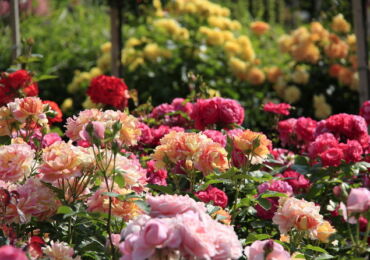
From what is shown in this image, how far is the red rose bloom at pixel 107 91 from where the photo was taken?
9.78ft

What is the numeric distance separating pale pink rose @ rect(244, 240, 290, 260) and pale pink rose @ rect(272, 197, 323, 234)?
309 millimetres

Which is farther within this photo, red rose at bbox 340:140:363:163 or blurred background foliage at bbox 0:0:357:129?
blurred background foliage at bbox 0:0:357:129

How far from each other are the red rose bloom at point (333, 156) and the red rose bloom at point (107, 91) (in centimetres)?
100

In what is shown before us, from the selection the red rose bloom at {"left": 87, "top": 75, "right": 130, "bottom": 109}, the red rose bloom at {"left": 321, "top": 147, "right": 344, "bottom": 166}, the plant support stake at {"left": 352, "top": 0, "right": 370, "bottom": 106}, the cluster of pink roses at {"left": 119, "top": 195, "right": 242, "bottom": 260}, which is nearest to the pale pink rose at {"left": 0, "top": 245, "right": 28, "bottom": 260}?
the cluster of pink roses at {"left": 119, "top": 195, "right": 242, "bottom": 260}

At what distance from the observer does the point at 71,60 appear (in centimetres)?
628

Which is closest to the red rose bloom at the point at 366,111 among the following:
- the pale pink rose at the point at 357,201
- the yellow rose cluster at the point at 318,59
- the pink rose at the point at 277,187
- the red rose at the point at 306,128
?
the red rose at the point at 306,128

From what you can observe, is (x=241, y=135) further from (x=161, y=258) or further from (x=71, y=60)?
(x=71, y=60)

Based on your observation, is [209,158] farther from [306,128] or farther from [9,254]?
[306,128]

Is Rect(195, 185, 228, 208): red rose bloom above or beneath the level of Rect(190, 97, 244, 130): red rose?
beneath

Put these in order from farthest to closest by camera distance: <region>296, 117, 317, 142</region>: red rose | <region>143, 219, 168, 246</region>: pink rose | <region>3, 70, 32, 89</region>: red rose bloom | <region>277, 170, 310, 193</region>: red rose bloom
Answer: <region>296, 117, 317, 142</region>: red rose, <region>3, 70, 32, 89</region>: red rose bloom, <region>277, 170, 310, 193</region>: red rose bloom, <region>143, 219, 168, 246</region>: pink rose

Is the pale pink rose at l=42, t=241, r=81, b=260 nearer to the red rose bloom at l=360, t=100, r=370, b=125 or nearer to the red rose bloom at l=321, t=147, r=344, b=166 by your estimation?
the red rose bloom at l=321, t=147, r=344, b=166

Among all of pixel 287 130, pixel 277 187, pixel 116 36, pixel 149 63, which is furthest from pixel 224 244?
pixel 149 63

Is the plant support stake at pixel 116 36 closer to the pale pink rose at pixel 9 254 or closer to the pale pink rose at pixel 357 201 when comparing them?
the pale pink rose at pixel 357 201

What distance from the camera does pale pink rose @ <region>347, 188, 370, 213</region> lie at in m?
1.38
